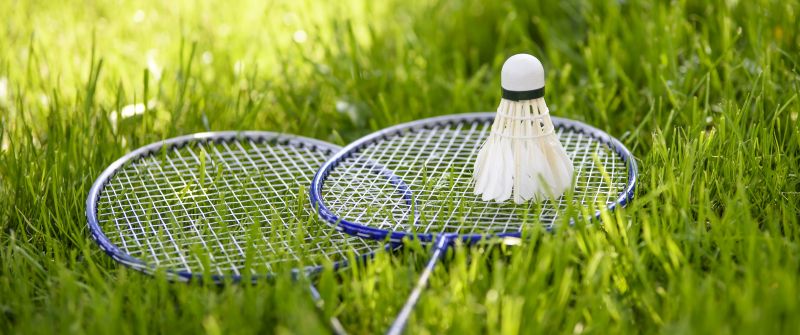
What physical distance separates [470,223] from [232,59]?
5.58 ft

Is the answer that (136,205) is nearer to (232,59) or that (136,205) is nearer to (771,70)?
(232,59)

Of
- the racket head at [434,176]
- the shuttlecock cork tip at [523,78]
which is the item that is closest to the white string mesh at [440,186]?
the racket head at [434,176]

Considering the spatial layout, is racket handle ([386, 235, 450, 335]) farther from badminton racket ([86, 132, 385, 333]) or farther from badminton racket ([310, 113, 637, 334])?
badminton racket ([86, 132, 385, 333])

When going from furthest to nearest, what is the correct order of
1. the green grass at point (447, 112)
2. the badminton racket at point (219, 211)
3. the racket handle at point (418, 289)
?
the badminton racket at point (219, 211), the green grass at point (447, 112), the racket handle at point (418, 289)

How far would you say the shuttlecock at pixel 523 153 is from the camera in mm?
2068

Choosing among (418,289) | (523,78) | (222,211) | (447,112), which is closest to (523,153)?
(523,78)

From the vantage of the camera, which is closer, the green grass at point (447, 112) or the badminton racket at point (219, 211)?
the green grass at point (447, 112)

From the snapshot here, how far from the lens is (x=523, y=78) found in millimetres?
2016

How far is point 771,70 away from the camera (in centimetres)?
270

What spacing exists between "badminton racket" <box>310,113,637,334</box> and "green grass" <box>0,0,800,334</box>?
0.06 metres

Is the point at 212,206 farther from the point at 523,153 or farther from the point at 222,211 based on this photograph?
the point at 523,153

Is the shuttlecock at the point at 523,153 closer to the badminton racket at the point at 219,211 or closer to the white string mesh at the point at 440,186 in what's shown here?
the white string mesh at the point at 440,186

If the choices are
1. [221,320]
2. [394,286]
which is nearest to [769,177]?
[394,286]

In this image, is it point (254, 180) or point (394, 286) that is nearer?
point (394, 286)
